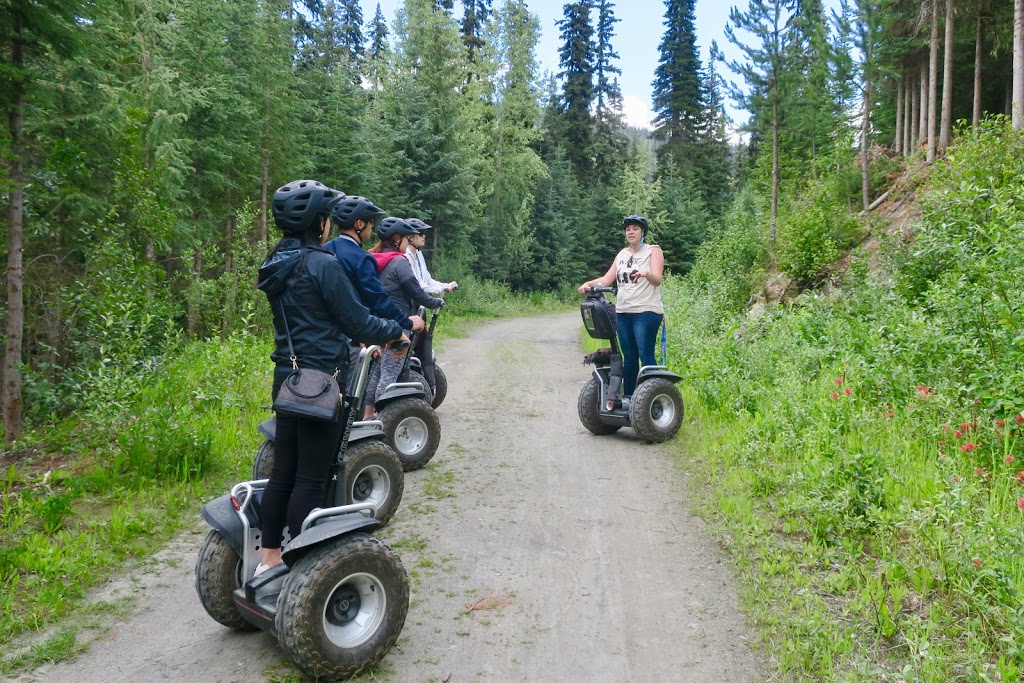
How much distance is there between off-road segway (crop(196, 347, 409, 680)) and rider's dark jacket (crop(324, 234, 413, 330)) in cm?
144

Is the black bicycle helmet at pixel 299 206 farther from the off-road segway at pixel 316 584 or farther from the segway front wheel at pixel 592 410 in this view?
the segway front wheel at pixel 592 410

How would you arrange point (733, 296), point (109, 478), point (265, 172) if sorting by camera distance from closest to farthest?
1. point (109, 478)
2. point (733, 296)
3. point (265, 172)

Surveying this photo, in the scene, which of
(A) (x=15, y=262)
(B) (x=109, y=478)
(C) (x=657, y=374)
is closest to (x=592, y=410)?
(C) (x=657, y=374)

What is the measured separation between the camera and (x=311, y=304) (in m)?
3.33

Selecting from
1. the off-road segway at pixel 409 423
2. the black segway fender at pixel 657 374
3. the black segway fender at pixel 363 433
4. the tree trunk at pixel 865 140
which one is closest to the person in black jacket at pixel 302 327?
the black segway fender at pixel 363 433

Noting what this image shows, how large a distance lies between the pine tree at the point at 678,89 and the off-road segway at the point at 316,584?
46.3 meters

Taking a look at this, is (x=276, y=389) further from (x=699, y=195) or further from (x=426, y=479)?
(x=699, y=195)

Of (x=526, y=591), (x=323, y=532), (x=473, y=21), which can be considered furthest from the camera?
(x=473, y=21)

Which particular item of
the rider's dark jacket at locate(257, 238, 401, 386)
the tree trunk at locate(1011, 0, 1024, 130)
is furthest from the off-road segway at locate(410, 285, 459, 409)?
the tree trunk at locate(1011, 0, 1024, 130)

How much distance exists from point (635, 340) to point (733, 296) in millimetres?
9272

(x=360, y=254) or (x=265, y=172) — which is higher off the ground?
(x=265, y=172)

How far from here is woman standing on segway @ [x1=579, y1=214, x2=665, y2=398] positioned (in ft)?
23.9

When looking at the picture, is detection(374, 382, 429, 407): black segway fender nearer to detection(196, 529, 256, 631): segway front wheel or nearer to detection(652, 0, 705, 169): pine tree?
detection(196, 529, 256, 631): segway front wheel

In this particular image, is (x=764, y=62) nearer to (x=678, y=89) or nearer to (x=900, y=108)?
(x=900, y=108)
